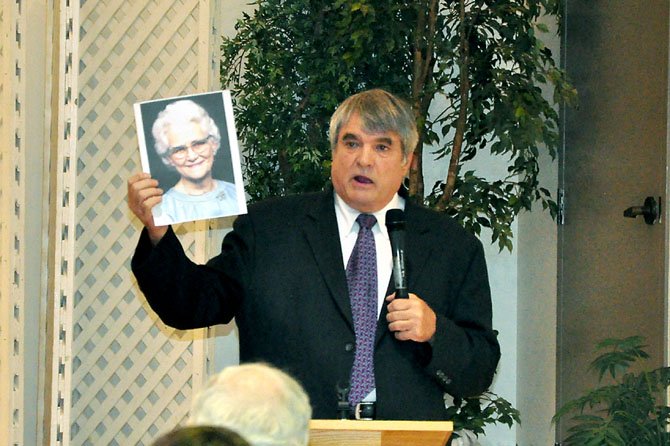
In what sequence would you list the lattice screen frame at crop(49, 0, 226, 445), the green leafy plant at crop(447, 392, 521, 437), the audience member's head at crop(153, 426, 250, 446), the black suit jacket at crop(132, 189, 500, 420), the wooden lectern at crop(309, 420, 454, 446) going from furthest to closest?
the green leafy plant at crop(447, 392, 521, 437) < the lattice screen frame at crop(49, 0, 226, 445) < the black suit jacket at crop(132, 189, 500, 420) < the wooden lectern at crop(309, 420, 454, 446) < the audience member's head at crop(153, 426, 250, 446)

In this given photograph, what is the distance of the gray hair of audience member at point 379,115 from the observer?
288cm

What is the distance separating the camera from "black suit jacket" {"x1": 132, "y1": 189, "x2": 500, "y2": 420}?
2744 mm

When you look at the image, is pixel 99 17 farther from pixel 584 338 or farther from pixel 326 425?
pixel 326 425

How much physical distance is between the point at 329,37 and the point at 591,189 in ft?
4.26

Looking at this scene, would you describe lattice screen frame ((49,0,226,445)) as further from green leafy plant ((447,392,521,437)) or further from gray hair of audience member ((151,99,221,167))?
gray hair of audience member ((151,99,221,167))

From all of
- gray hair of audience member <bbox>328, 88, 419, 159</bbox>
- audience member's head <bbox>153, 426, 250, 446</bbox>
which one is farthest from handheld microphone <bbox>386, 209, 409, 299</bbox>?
audience member's head <bbox>153, 426, 250, 446</bbox>

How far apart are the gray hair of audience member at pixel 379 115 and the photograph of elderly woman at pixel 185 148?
1.10ft

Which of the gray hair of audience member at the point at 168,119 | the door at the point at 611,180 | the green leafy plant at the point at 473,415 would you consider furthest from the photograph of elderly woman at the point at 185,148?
the green leafy plant at the point at 473,415

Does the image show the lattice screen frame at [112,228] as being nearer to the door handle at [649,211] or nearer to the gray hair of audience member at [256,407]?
the door handle at [649,211]

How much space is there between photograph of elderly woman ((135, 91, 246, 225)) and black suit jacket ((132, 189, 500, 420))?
0.31 feet

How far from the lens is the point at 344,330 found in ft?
9.13

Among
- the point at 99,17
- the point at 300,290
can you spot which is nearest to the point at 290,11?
the point at 99,17

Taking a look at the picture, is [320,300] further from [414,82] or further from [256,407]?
[414,82]

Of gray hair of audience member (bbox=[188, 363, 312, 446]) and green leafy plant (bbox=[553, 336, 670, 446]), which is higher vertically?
gray hair of audience member (bbox=[188, 363, 312, 446])
